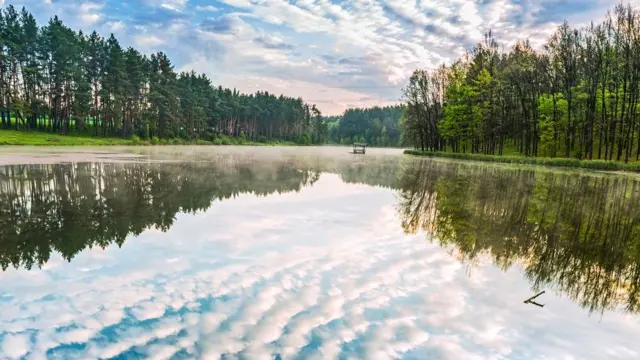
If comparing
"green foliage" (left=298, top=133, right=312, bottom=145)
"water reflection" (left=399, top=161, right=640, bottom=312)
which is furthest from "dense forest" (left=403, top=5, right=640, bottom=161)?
"green foliage" (left=298, top=133, right=312, bottom=145)

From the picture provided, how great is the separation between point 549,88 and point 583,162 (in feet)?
93.1

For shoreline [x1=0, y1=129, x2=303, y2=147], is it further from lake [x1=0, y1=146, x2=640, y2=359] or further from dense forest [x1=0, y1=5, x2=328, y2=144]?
lake [x1=0, y1=146, x2=640, y2=359]

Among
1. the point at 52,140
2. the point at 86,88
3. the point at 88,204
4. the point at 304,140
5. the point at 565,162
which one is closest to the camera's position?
the point at 88,204

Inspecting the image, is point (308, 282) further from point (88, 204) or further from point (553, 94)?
point (553, 94)

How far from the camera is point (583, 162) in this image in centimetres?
4047

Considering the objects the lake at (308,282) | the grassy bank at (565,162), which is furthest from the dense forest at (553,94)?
the lake at (308,282)

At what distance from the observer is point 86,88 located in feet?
233

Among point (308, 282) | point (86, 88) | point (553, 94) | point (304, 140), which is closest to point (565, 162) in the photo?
point (553, 94)

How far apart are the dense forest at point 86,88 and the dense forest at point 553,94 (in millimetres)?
56856

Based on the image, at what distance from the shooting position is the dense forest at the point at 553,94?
44062 mm

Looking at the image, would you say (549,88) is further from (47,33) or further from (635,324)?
(47,33)

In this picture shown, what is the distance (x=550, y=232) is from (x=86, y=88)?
262ft

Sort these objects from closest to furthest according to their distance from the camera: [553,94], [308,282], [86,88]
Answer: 1. [308,282]
2. [553,94]
3. [86,88]

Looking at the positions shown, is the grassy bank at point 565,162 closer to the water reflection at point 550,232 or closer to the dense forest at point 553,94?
the dense forest at point 553,94
